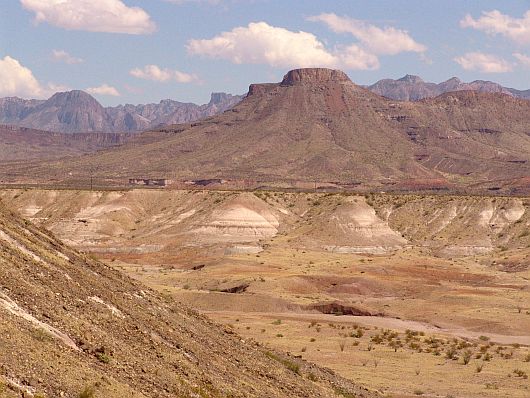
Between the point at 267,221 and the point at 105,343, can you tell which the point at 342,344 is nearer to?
the point at 105,343

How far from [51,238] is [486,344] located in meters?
28.0

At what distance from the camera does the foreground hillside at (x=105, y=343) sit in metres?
18.3

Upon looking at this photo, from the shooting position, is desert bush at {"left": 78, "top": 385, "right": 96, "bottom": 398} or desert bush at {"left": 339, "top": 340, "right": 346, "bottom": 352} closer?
desert bush at {"left": 78, "top": 385, "right": 96, "bottom": 398}

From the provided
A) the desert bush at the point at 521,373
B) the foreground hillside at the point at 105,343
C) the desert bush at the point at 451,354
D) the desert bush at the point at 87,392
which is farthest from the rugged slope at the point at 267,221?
the desert bush at the point at 87,392

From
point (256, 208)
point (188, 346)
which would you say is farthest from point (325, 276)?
point (188, 346)

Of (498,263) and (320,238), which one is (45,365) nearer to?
(498,263)

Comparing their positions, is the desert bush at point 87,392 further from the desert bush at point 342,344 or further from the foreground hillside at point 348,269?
the desert bush at point 342,344

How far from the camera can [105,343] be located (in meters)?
21.1

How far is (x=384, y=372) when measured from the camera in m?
38.8

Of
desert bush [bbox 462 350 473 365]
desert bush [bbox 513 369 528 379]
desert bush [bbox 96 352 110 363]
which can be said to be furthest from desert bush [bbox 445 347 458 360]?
desert bush [bbox 96 352 110 363]

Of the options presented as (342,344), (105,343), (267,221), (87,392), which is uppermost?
(105,343)

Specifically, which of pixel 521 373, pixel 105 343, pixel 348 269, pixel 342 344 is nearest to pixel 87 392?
pixel 105 343

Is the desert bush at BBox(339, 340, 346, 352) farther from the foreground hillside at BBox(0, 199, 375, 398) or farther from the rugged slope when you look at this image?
the rugged slope

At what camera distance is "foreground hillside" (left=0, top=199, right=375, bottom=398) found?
18.3 meters
